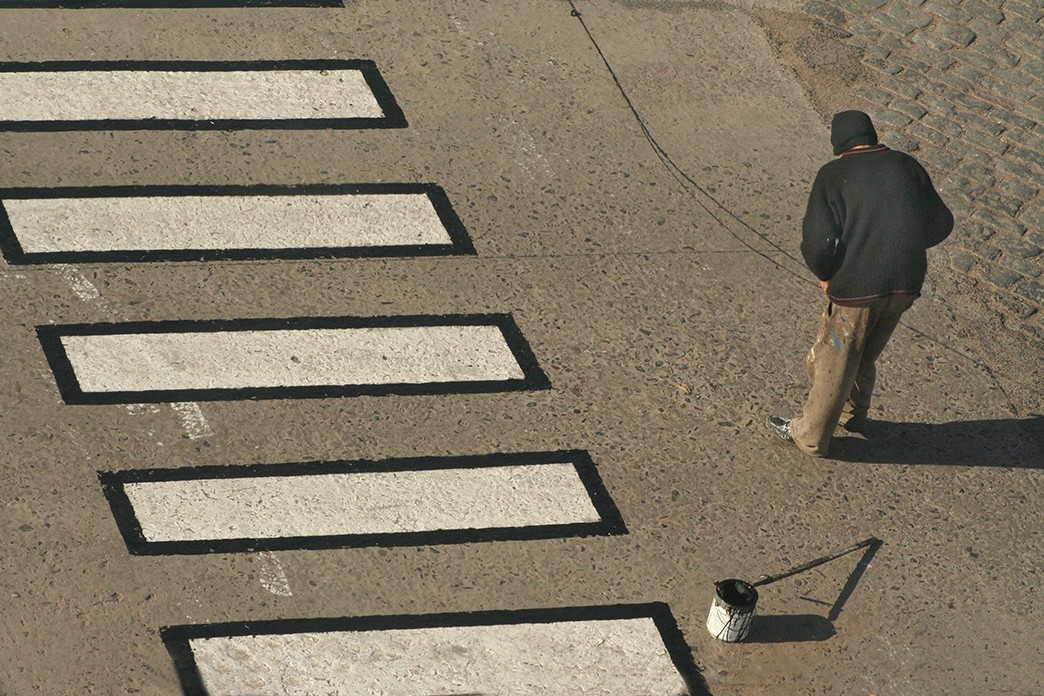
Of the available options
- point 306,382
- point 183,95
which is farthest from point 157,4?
point 306,382

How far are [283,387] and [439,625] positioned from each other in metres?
1.72

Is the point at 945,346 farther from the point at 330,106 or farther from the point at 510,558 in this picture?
the point at 330,106

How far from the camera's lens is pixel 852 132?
7082 millimetres

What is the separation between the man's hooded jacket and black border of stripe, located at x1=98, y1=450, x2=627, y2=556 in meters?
1.56

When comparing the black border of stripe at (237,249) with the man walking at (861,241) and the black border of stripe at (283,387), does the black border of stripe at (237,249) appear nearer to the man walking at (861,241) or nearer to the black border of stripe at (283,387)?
the black border of stripe at (283,387)

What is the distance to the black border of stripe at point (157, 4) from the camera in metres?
10.0

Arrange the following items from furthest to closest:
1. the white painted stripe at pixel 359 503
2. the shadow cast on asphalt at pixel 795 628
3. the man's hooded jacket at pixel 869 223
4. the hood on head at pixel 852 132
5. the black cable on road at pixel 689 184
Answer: the black cable on road at pixel 689 184
the hood on head at pixel 852 132
the man's hooded jacket at pixel 869 223
the white painted stripe at pixel 359 503
the shadow cast on asphalt at pixel 795 628

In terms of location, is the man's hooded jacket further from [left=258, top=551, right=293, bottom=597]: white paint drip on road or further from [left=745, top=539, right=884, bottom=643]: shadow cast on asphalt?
[left=258, top=551, right=293, bottom=597]: white paint drip on road

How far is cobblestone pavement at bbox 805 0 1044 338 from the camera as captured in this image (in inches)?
364

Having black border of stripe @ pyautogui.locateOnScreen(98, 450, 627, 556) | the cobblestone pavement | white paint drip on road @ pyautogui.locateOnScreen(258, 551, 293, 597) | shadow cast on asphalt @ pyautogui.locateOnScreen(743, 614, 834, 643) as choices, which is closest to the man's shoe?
black border of stripe @ pyautogui.locateOnScreen(98, 450, 627, 556)

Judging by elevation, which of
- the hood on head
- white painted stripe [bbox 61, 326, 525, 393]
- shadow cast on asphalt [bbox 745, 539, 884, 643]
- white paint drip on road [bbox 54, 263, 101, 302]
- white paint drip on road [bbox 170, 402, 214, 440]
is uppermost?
the hood on head

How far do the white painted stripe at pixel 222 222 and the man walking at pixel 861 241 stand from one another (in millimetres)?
2463

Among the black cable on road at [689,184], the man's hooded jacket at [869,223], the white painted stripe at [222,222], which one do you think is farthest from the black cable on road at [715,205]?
the white painted stripe at [222,222]

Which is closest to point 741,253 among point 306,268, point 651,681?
point 306,268
